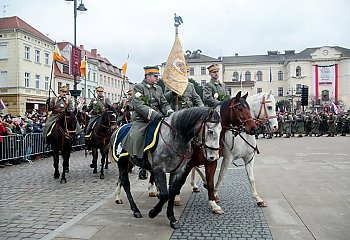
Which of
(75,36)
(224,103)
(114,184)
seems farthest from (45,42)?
(224,103)

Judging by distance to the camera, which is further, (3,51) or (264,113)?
(3,51)

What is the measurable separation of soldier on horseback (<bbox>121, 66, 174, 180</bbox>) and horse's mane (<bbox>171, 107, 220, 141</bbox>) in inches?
18.0

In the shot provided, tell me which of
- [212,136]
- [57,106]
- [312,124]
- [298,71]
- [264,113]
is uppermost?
[298,71]

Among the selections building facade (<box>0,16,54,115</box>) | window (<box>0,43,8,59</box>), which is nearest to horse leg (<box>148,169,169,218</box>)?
building facade (<box>0,16,54,115</box>)

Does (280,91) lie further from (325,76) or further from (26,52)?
(26,52)

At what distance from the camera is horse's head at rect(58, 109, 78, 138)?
398 inches

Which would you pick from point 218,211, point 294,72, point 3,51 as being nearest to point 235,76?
point 294,72

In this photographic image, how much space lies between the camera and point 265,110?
7.21 m

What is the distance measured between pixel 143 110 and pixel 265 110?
2.72 meters

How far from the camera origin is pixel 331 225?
5629mm

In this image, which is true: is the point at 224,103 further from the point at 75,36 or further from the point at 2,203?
the point at 75,36

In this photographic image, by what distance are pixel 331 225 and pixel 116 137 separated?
14.1ft

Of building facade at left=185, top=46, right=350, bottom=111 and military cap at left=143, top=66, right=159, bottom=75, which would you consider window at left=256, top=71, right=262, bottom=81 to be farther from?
military cap at left=143, top=66, right=159, bottom=75

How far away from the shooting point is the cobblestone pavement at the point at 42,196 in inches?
227
